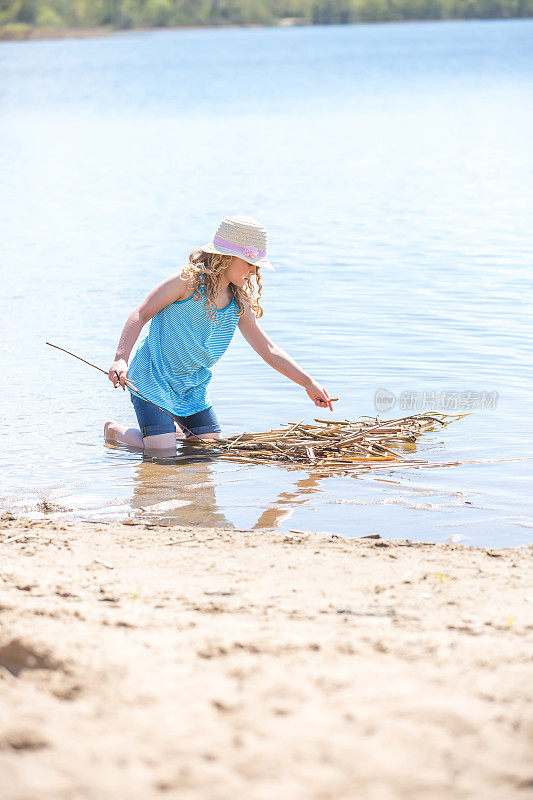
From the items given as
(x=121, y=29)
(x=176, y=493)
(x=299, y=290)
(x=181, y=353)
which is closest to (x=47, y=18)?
(x=121, y=29)

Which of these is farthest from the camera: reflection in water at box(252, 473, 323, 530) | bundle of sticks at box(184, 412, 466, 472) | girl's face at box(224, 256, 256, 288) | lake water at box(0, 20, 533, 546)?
bundle of sticks at box(184, 412, 466, 472)

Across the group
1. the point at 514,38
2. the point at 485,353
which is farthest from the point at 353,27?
the point at 485,353

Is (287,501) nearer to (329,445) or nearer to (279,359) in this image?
(329,445)

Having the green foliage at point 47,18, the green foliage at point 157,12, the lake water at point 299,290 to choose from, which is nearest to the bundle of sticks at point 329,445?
the lake water at point 299,290

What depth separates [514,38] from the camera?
75.1 m

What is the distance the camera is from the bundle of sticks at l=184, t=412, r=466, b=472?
5586 mm

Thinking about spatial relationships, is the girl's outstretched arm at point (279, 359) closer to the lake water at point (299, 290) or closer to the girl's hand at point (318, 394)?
the girl's hand at point (318, 394)

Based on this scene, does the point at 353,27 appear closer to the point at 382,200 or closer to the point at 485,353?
the point at 382,200

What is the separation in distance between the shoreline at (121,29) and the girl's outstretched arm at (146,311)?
9706 cm

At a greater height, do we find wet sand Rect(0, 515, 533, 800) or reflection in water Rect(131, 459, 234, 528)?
wet sand Rect(0, 515, 533, 800)

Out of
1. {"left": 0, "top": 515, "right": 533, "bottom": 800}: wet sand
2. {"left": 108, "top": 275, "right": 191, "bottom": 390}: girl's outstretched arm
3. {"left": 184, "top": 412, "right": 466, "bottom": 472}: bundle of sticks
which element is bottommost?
{"left": 184, "top": 412, "right": 466, "bottom": 472}: bundle of sticks

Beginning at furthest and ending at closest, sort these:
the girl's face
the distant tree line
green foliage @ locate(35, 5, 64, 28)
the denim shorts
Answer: the distant tree line < green foliage @ locate(35, 5, 64, 28) < the denim shorts < the girl's face

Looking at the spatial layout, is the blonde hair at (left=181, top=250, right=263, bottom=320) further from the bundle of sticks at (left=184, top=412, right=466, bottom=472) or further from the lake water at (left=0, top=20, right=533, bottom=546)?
the lake water at (left=0, top=20, right=533, bottom=546)

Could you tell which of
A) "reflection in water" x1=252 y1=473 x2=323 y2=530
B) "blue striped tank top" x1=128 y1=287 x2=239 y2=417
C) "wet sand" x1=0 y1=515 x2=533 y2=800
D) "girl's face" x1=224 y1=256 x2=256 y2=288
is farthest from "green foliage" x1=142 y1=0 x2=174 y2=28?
"wet sand" x1=0 y1=515 x2=533 y2=800
